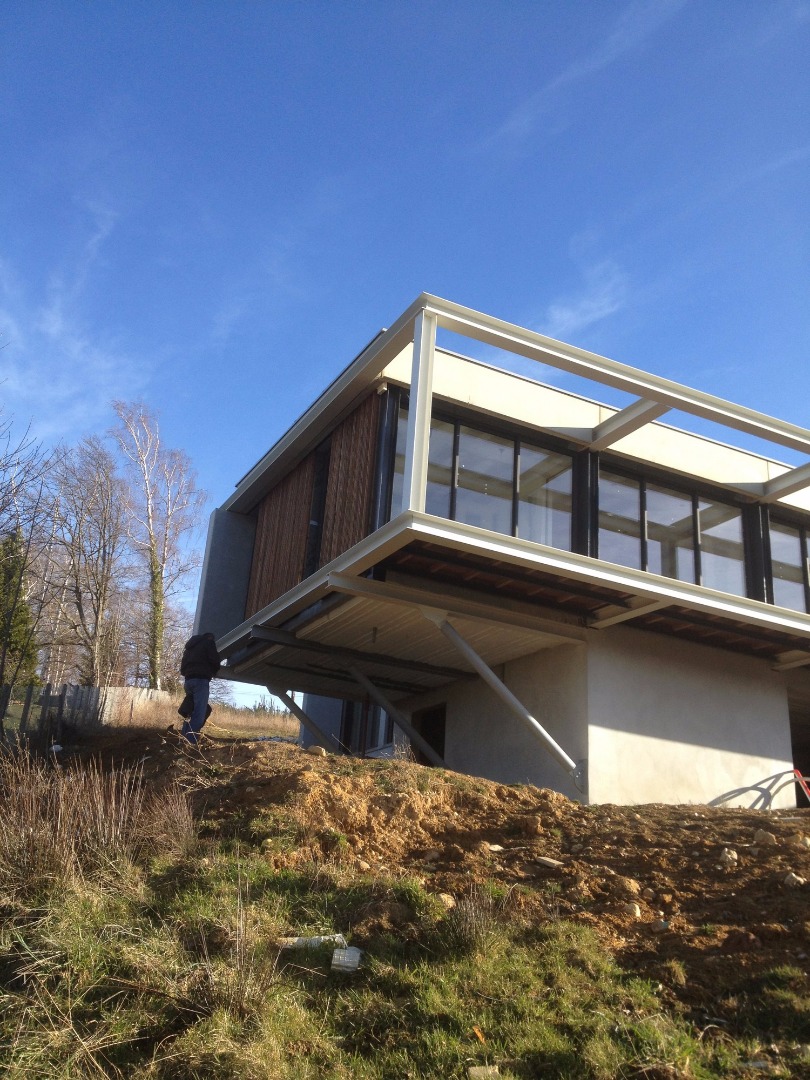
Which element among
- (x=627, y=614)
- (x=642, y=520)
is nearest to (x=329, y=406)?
(x=642, y=520)

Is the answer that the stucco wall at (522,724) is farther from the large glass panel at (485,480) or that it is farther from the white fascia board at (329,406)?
the white fascia board at (329,406)

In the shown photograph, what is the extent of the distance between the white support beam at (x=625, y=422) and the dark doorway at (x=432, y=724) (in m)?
6.27

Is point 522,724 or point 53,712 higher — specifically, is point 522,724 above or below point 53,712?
above

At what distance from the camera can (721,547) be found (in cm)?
1537

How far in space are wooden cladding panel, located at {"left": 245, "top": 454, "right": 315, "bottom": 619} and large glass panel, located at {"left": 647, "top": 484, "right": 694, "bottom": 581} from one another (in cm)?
537

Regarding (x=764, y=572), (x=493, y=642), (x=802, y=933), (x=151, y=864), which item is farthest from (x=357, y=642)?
(x=802, y=933)

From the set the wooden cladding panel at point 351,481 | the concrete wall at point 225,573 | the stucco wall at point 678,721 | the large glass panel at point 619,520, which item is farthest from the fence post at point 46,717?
the large glass panel at point 619,520

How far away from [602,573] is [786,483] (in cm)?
508

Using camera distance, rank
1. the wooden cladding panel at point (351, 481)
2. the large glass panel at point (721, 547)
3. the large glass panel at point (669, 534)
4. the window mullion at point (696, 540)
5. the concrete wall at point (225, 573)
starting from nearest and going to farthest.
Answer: the wooden cladding panel at point (351, 481) < the large glass panel at point (669, 534) < the window mullion at point (696, 540) < the large glass panel at point (721, 547) < the concrete wall at point (225, 573)

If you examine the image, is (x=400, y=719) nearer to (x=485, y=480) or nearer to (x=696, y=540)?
(x=485, y=480)

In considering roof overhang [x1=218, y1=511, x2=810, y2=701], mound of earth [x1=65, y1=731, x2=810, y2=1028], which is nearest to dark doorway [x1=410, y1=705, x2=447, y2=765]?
roof overhang [x1=218, y1=511, x2=810, y2=701]

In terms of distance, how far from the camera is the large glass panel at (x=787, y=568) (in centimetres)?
1575

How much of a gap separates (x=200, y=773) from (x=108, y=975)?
4273 mm

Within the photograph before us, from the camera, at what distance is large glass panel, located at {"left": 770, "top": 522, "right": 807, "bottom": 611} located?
15750 millimetres
